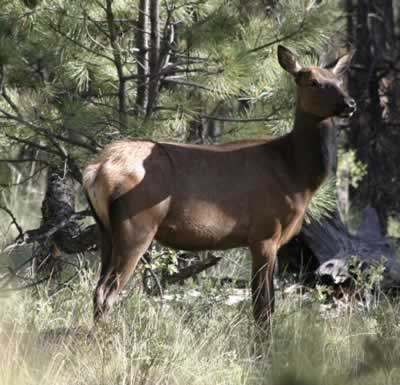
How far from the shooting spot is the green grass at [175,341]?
532cm

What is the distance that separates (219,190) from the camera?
7.29 metres

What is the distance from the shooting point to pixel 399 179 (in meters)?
13.1

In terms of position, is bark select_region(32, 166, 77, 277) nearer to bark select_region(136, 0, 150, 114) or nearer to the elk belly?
bark select_region(136, 0, 150, 114)

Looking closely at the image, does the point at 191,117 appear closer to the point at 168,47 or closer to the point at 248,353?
the point at 168,47

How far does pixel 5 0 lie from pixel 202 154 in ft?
7.26

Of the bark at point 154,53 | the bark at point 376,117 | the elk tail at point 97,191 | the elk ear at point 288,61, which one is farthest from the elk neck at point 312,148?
the bark at point 376,117

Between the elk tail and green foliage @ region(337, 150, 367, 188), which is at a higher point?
the elk tail

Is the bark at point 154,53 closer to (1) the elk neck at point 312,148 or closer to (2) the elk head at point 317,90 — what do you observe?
(2) the elk head at point 317,90

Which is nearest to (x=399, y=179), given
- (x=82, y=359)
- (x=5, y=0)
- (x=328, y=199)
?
(x=328, y=199)

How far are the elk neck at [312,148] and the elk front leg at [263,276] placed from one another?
0.65 meters

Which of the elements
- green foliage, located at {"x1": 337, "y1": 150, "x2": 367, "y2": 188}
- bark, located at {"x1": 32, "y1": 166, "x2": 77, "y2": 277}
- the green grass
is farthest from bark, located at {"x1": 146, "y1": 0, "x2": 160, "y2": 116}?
green foliage, located at {"x1": 337, "y1": 150, "x2": 367, "y2": 188}

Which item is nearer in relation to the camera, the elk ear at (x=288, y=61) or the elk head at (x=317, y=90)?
the elk head at (x=317, y=90)

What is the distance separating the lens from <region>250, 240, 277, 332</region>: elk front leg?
7246 millimetres

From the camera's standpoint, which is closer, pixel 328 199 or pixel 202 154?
pixel 202 154
